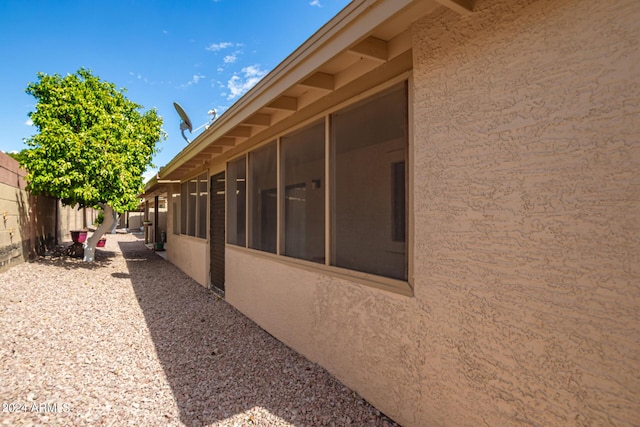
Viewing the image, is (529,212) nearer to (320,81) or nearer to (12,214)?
(320,81)

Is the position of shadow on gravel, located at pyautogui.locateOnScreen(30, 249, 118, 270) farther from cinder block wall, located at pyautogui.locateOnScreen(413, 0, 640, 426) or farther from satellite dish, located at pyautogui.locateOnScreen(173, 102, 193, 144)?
cinder block wall, located at pyautogui.locateOnScreen(413, 0, 640, 426)

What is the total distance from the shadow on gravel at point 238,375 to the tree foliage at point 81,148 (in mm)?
5576

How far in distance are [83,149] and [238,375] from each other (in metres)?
8.88

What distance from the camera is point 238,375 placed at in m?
3.52

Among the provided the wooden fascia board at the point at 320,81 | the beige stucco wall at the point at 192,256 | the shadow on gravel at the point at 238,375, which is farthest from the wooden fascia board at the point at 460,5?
the beige stucco wall at the point at 192,256

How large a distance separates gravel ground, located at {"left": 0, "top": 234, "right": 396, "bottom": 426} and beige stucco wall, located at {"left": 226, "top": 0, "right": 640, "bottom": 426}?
3.12 feet

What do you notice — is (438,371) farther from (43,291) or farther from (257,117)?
(43,291)

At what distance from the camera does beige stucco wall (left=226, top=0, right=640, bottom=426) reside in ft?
4.86

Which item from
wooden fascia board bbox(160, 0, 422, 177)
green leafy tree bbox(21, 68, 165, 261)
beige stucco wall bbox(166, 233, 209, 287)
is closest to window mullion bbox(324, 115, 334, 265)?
wooden fascia board bbox(160, 0, 422, 177)

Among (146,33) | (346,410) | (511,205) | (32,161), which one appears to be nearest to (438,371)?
(346,410)

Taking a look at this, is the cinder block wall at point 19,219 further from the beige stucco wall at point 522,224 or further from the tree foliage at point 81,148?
the beige stucco wall at point 522,224

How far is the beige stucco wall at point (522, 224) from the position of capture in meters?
1.48

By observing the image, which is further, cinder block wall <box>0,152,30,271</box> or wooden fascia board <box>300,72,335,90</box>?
cinder block wall <box>0,152,30,271</box>

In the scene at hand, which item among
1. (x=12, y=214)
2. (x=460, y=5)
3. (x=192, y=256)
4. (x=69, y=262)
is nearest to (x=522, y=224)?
(x=460, y=5)
